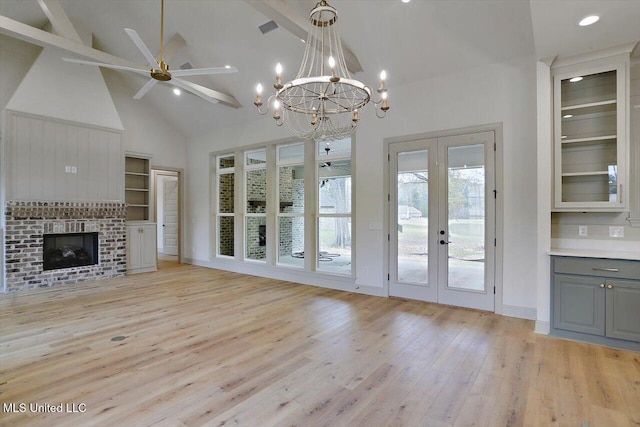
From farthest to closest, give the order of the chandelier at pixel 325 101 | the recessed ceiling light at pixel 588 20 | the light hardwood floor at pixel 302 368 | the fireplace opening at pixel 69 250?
1. the fireplace opening at pixel 69 250
2. the chandelier at pixel 325 101
3. the recessed ceiling light at pixel 588 20
4. the light hardwood floor at pixel 302 368

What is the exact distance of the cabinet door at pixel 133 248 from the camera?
6.98 metres

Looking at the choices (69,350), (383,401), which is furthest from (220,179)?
(383,401)

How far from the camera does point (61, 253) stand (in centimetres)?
609

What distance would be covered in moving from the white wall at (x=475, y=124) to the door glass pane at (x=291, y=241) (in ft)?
4.63

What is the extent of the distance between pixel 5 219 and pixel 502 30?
7902mm

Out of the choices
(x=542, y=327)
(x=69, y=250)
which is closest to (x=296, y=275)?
(x=542, y=327)

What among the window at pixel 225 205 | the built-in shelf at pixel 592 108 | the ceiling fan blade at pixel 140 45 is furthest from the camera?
the window at pixel 225 205

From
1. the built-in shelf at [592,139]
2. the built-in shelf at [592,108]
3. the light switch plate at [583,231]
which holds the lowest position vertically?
the light switch plate at [583,231]

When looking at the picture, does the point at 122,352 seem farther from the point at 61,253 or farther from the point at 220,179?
the point at 220,179

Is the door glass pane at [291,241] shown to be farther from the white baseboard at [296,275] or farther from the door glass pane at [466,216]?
the door glass pane at [466,216]

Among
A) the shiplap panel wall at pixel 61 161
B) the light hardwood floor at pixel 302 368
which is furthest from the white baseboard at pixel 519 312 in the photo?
the shiplap panel wall at pixel 61 161

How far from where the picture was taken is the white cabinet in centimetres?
700

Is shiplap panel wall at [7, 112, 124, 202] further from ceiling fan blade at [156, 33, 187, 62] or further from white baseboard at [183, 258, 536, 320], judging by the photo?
white baseboard at [183, 258, 536, 320]

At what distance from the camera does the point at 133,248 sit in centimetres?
705
